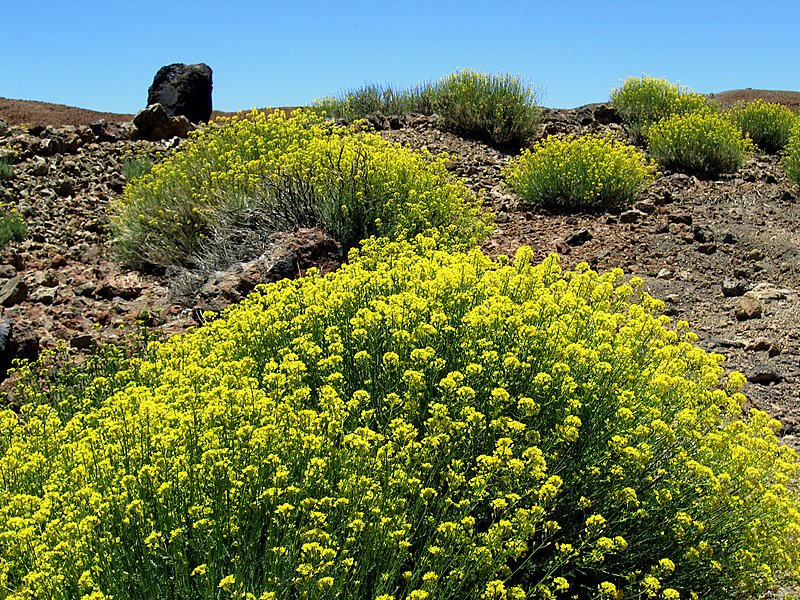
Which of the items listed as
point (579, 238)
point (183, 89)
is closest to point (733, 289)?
point (579, 238)

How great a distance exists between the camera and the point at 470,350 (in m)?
4.19

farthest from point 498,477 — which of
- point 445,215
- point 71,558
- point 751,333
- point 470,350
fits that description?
point 445,215

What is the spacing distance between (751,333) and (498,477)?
429cm

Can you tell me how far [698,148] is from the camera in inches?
479

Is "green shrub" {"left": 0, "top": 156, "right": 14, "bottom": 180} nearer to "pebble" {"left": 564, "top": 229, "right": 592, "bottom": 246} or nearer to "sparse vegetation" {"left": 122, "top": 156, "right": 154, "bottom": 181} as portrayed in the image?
"sparse vegetation" {"left": 122, "top": 156, "right": 154, "bottom": 181}

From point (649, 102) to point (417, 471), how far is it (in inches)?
528

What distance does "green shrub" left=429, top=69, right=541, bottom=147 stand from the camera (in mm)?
13375

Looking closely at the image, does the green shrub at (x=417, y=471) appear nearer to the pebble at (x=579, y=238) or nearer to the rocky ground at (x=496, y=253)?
the rocky ground at (x=496, y=253)

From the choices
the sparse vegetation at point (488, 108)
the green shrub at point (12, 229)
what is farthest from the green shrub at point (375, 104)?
the green shrub at point (12, 229)

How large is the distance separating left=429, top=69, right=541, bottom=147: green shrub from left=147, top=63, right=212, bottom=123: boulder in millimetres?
8148

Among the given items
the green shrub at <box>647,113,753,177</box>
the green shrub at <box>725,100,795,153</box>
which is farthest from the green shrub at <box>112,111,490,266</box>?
the green shrub at <box>725,100,795,153</box>

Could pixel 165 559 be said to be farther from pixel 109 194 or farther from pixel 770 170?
pixel 770 170

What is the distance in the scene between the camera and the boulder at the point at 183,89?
19.6m

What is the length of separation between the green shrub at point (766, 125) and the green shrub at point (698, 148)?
86.3 inches
